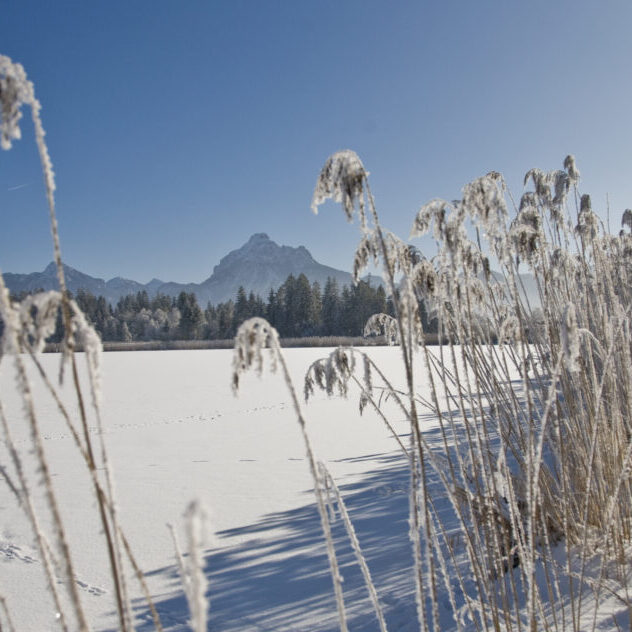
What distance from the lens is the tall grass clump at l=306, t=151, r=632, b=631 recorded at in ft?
3.62

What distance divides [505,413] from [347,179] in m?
1.74

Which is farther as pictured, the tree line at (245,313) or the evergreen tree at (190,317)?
the evergreen tree at (190,317)

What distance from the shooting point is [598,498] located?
219 centimetres

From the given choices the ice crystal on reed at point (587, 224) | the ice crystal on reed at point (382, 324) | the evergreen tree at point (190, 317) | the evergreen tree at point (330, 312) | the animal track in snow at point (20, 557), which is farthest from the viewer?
the evergreen tree at point (190, 317)

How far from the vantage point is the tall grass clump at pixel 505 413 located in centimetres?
110

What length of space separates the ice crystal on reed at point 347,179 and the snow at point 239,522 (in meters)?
0.51

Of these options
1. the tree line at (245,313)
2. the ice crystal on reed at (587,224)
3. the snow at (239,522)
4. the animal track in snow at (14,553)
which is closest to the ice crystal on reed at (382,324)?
the snow at (239,522)

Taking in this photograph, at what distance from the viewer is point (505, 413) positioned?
A: 2.29 metres

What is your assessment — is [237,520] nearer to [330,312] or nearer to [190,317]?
[330,312]

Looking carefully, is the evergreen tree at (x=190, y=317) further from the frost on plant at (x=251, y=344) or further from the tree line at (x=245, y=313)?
the frost on plant at (x=251, y=344)

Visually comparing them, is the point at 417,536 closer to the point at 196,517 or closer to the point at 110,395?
the point at 196,517

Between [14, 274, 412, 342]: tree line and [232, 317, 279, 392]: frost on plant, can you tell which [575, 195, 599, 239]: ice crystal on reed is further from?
[14, 274, 412, 342]: tree line

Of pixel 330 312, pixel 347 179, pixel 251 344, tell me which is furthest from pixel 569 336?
pixel 330 312

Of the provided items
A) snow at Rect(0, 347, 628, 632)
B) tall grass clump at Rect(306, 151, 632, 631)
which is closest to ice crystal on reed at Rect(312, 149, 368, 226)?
tall grass clump at Rect(306, 151, 632, 631)
